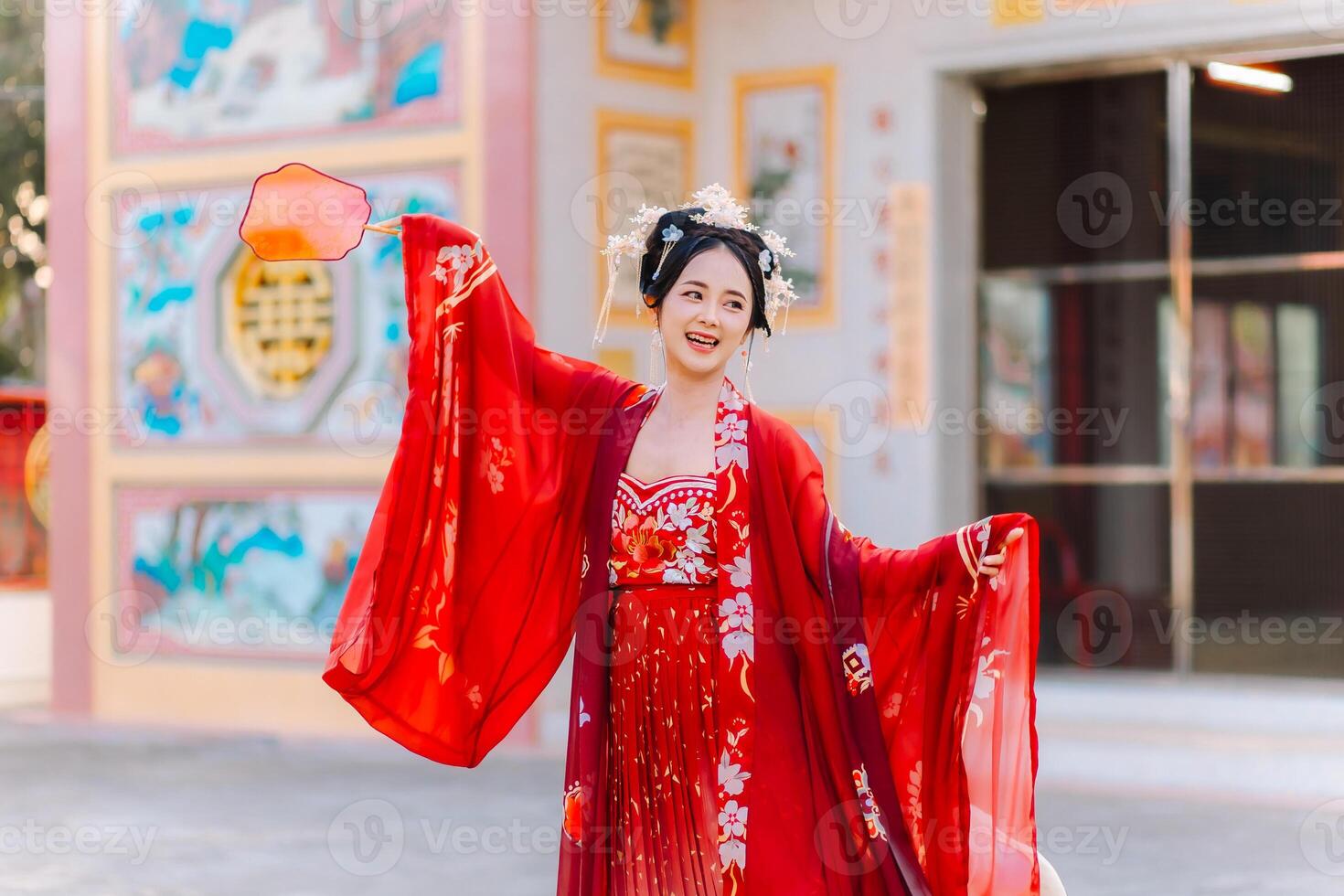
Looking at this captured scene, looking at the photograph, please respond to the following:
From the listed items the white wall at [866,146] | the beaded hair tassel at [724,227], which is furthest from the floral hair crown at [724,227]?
the white wall at [866,146]

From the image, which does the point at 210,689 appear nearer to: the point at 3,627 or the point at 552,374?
the point at 3,627

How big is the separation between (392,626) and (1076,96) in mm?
4884

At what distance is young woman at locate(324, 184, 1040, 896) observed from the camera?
109 inches

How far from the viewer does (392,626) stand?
9.80ft

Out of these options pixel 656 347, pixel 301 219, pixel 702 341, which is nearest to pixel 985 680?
pixel 702 341

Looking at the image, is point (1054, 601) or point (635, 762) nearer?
point (635, 762)

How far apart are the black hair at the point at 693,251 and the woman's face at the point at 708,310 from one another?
0.01m

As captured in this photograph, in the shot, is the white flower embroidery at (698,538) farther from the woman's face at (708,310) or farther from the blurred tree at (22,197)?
the blurred tree at (22,197)

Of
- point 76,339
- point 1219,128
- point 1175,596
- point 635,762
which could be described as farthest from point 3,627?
point 635,762

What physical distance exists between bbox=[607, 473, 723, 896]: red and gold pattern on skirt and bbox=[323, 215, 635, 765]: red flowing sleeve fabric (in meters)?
0.21

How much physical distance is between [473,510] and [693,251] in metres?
0.62

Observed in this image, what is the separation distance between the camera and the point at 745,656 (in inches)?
110

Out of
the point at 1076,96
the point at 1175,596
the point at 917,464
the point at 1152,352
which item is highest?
the point at 1076,96

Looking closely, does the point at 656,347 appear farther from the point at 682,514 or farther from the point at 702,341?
the point at 682,514
